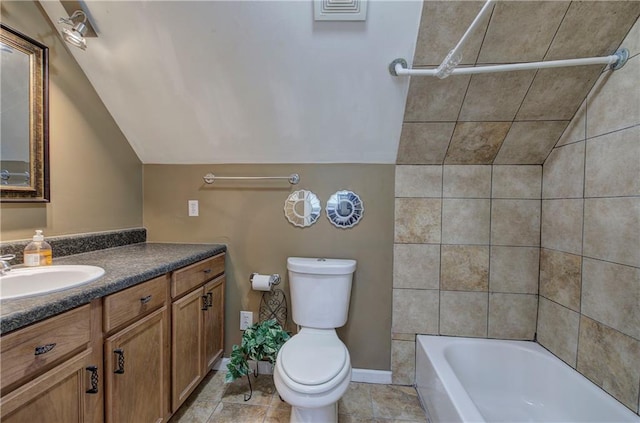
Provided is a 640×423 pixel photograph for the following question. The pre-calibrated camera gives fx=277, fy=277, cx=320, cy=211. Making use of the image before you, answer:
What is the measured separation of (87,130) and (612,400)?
9.35ft

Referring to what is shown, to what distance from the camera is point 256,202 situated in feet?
6.24

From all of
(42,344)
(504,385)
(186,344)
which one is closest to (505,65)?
(504,385)

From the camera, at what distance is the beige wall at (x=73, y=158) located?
1.24 m

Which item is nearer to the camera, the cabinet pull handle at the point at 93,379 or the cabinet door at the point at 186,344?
the cabinet pull handle at the point at 93,379

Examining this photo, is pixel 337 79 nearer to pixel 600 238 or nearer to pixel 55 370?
pixel 600 238

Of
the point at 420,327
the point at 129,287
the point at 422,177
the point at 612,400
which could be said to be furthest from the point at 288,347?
the point at 612,400

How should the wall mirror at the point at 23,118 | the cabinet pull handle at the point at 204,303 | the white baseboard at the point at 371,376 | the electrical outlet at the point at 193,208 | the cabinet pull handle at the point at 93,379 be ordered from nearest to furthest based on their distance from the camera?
the cabinet pull handle at the point at 93,379
the wall mirror at the point at 23,118
the cabinet pull handle at the point at 204,303
the white baseboard at the point at 371,376
the electrical outlet at the point at 193,208

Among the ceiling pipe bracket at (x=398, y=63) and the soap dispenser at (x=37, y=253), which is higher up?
the ceiling pipe bracket at (x=398, y=63)

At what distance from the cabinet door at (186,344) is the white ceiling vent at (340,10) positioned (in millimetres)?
1532

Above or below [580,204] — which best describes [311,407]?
below

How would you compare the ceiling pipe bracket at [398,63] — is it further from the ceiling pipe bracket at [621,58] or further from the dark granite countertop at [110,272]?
the dark granite countertop at [110,272]

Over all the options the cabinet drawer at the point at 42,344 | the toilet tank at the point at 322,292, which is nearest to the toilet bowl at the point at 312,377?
the toilet tank at the point at 322,292

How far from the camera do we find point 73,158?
1451 mm

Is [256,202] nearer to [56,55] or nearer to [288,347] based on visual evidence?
[288,347]
